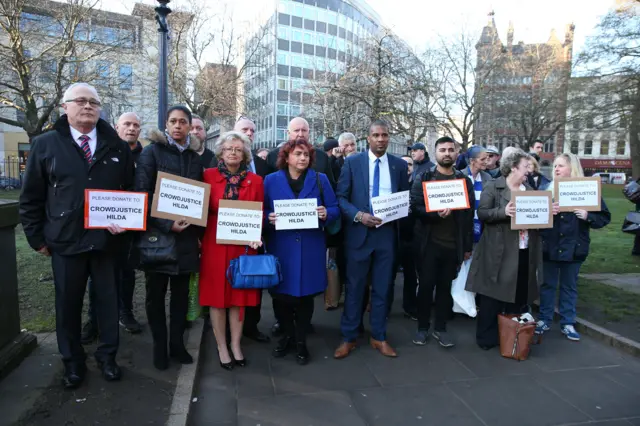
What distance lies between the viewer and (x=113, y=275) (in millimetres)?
3658

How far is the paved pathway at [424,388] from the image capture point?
3260mm

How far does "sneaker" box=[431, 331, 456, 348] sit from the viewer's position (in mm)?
4555

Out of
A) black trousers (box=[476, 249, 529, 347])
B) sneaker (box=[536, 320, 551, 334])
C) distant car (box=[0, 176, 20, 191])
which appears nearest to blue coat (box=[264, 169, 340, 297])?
black trousers (box=[476, 249, 529, 347])

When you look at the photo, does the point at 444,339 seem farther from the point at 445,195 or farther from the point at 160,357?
the point at 160,357

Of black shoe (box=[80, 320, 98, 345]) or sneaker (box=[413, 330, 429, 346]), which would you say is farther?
sneaker (box=[413, 330, 429, 346])

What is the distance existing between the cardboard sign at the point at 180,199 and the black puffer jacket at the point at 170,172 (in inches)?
4.9

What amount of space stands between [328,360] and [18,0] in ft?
66.1

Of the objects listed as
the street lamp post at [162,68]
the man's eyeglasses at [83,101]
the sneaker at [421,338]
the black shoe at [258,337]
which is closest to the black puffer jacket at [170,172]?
the man's eyeglasses at [83,101]

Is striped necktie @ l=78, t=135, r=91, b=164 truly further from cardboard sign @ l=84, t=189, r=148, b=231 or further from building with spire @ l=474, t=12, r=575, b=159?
building with spire @ l=474, t=12, r=575, b=159

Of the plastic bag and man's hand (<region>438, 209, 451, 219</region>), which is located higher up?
man's hand (<region>438, 209, 451, 219</region>)

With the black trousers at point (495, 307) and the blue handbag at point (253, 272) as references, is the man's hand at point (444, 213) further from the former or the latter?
the blue handbag at point (253, 272)

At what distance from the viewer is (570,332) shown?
4.89 m

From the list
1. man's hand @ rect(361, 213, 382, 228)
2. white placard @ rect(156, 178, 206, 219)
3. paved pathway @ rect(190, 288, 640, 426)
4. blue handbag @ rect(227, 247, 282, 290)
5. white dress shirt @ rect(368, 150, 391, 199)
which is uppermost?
white dress shirt @ rect(368, 150, 391, 199)

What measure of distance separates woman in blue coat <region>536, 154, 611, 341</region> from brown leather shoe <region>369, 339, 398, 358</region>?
1748mm
